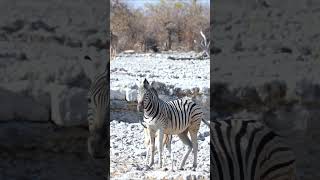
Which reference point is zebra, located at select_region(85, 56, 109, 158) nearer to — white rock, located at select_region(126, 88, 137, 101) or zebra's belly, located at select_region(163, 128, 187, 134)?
zebra's belly, located at select_region(163, 128, 187, 134)

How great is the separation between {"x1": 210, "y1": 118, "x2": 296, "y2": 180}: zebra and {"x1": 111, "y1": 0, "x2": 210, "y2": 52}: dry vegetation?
1267cm

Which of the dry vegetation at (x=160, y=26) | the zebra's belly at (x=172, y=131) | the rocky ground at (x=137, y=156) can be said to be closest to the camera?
the rocky ground at (x=137, y=156)

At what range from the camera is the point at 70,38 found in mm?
3482

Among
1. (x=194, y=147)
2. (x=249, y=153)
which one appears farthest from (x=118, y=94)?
(x=249, y=153)

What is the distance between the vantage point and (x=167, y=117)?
7.14 metres

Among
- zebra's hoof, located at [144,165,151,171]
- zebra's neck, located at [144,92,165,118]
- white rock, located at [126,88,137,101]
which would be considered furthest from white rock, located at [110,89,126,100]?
zebra's hoof, located at [144,165,151,171]

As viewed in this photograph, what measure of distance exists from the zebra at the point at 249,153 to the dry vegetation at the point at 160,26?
41.6 feet

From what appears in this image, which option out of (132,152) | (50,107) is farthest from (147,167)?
(50,107)

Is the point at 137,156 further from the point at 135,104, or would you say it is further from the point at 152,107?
the point at 135,104

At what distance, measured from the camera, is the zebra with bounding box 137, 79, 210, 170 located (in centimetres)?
695

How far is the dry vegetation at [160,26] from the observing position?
56.1 ft

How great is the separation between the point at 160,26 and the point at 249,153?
15.9 m

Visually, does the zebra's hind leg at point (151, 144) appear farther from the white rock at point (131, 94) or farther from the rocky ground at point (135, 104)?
the white rock at point (131, 94)

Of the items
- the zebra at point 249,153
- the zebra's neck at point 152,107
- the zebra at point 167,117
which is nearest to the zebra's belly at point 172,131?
the zebra at point 167,117
